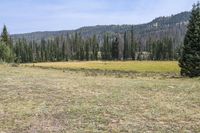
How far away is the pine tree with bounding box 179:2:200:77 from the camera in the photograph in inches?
1649

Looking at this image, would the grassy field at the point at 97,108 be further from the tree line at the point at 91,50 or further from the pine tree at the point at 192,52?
the tree line at the point at 91,50

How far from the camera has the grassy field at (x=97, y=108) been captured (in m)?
12.3

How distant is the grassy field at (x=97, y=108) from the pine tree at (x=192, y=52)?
21.1 m

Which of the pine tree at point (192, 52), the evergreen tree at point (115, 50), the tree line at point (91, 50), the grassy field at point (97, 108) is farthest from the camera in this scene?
the tree line at point (91, 50)

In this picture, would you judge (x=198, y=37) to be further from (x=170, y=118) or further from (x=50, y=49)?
(x=50, y=49)

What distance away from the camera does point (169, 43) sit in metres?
165

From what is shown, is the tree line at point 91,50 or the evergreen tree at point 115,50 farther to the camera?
the tree line at point 91,50

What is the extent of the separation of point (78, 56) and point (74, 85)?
498ft

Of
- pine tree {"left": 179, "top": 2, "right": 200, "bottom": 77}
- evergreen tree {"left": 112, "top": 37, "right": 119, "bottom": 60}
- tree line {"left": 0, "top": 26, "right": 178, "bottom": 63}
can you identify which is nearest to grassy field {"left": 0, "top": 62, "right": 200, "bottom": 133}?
pine tree {"left": 179, "top": 2, "right": 200, "bottom": 77}

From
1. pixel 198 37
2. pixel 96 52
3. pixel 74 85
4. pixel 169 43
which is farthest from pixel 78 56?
pixel 74 85

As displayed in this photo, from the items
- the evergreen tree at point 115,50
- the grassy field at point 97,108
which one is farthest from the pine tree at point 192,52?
the evergreen tree at point 115,50

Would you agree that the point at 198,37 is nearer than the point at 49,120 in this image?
No

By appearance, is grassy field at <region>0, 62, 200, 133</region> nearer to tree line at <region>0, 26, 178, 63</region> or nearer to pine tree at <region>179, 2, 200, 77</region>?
pine tree at <region>179, 2, 200, 77</region>

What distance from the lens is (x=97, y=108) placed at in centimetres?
1485
